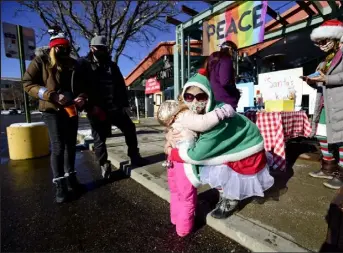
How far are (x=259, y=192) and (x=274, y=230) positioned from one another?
0.29m

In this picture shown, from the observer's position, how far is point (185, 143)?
1.74 m

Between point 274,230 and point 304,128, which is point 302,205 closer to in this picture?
point 274,230

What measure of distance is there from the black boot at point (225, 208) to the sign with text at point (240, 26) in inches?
127

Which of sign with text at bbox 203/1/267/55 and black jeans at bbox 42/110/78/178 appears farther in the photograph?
sign with text at bbox 203/1/267/55

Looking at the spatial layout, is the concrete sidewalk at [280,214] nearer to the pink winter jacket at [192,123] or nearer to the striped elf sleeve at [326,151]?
the striped elf sleeve at [326,151]

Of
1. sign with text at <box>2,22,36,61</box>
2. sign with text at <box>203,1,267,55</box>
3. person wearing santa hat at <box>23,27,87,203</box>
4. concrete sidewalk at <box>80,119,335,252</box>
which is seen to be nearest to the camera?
concrete sidewalk at <box>80,119,335,252</box>

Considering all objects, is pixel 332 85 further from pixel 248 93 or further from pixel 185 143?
pixel 248 93

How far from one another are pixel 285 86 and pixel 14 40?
5802 millimetres

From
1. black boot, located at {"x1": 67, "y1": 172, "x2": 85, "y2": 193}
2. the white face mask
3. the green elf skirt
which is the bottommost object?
black boot, located at {"x1": 67, "y1": 172, "x2": 85, "y2": 193}

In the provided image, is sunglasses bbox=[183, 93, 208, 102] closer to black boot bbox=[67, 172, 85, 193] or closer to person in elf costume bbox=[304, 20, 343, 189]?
person in elf costume bbox=[304, 20, 343, 189]

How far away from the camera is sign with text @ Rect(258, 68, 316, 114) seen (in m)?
4.80

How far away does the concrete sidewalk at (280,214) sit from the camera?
150 cm

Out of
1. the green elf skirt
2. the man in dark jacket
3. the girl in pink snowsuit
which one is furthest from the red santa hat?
the man in dark jacket

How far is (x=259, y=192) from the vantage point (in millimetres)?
1785
